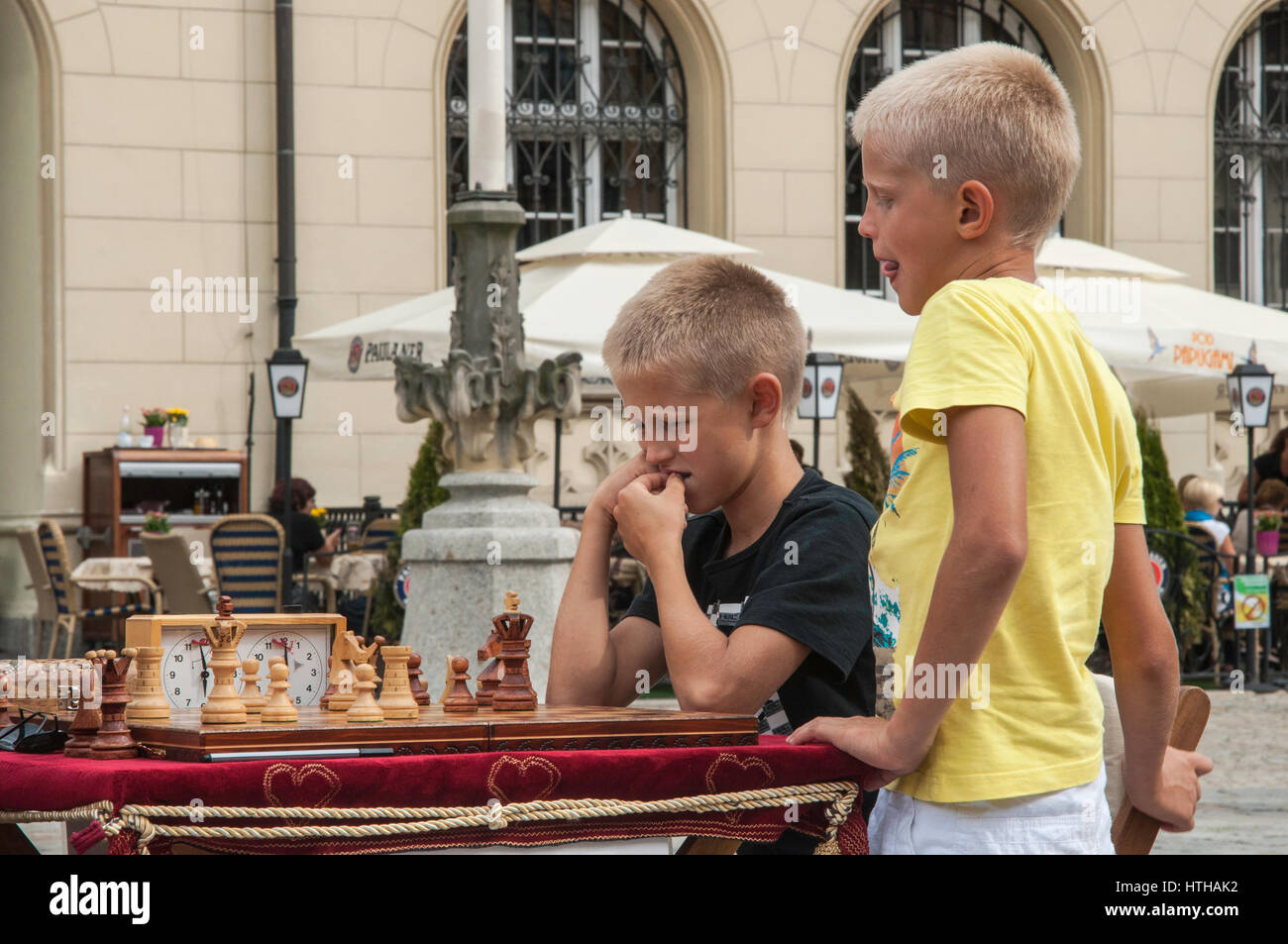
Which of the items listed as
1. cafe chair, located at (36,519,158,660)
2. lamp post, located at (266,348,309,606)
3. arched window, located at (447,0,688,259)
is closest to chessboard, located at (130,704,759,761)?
lamp post, located at (266,348,309,606)

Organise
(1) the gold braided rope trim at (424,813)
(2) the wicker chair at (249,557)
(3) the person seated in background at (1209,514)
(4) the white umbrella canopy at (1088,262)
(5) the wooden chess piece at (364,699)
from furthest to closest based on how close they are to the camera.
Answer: (4) the white umbrella canopy at (1088,262), (3) the person seated in background at (1209,514), (2) the wicker chair at (249,557), (5) the wooden chess piece at (364,699), (1) the gold braided rope trim at (424,813)

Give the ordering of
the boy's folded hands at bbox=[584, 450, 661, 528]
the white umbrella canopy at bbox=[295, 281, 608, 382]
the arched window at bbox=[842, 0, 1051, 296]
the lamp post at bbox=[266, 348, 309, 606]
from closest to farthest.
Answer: the boy's folded hands at bbox=[584, 450, 661, 528]
the white umbrella canopy at bbox=[295, 281, 608, 382]
the lamp post at bbox=[266, 348, 309, 606]
the arched window at bbox=[842, 0, 1051, 296]

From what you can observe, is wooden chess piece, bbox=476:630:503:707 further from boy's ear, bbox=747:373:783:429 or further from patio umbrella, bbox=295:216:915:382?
patio umbrella, bbox=295:216:915:382

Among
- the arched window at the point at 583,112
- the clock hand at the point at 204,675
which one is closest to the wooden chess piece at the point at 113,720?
the clock hand at the point at 204,675

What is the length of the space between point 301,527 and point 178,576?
3.16 feet

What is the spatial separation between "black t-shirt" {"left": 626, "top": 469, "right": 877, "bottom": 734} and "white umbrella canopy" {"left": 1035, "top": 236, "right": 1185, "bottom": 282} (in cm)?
939

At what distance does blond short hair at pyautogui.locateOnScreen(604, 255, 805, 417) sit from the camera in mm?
2252

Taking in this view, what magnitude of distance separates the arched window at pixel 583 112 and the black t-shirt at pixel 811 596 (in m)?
13.3

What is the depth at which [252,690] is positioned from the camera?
2.02 m

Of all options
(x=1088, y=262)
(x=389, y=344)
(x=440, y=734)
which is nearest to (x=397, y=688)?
(x=440, y=734)

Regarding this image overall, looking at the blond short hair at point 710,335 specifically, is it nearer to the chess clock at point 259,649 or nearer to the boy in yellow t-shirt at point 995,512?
the boy in yellow t-shirt at point 995,512

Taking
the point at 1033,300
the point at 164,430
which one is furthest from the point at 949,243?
the point at 164,430

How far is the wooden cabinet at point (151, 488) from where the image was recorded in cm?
1348
